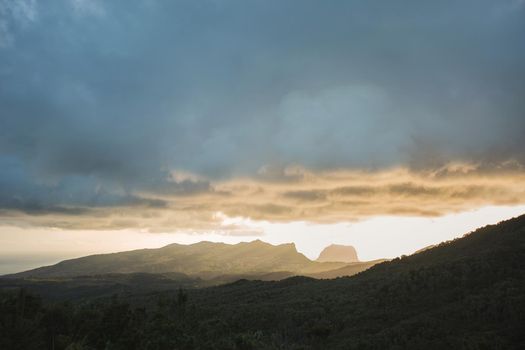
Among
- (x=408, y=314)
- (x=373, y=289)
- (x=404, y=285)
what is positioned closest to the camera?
(x=408, y=314)

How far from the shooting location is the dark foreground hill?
39000 millimetres

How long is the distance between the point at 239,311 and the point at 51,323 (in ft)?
185

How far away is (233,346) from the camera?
123 feet

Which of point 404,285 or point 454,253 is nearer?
point 404,285

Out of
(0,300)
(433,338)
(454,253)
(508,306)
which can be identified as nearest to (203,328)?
(0,300)

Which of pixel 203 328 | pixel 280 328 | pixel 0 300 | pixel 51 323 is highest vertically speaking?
pixel 0 300

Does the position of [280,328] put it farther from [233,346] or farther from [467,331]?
[233,346]

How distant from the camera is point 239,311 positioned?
9562 cm

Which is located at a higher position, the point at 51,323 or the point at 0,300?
the point at 0,300

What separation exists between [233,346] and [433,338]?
33.0 meters

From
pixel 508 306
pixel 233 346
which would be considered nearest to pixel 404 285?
pixel 508 306

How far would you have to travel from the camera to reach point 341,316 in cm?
7906

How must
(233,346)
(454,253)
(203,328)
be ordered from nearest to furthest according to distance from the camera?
(233,346) < (203,328) < (454,253)

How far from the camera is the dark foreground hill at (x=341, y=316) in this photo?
128 feet
